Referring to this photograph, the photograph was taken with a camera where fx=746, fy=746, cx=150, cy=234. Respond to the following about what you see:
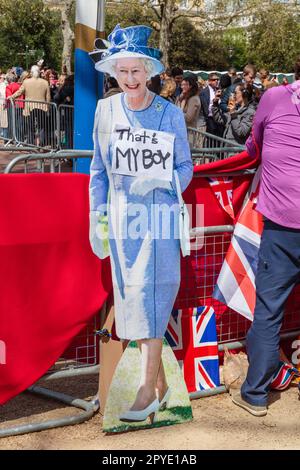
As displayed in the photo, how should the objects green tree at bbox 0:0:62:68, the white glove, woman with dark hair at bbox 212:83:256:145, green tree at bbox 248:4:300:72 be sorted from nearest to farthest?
the white glove → woman with dark hair at bbox 212:83:256:145 → green tree at bbox 248:4:300:72 → green tree at bbox 0:0:62:68

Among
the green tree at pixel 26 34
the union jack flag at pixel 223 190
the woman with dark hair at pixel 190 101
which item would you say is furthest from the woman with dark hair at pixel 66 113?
the green tree at pixel 26 34

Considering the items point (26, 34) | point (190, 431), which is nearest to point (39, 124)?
point (190, 431)

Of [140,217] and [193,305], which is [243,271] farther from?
[140,217]

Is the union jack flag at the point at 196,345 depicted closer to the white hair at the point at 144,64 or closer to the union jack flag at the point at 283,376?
the union jack flag at the point at 283,376

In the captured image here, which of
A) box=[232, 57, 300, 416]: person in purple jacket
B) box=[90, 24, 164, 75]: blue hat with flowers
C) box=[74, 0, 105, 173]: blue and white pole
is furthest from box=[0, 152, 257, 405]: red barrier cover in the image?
box=[74, 0, 105, 173]: blue and white pole

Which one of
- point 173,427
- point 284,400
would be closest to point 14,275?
point 173,427

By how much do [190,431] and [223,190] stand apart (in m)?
1.57

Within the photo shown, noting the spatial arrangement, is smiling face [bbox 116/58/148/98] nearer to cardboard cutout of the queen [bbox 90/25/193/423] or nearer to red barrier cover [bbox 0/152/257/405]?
cardboard cutout of the queen [bbox 90/25/193/423]

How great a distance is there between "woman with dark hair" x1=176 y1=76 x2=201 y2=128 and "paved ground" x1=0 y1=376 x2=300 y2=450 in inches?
296

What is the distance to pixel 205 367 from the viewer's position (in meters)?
4.80

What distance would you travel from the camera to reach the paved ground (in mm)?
4000

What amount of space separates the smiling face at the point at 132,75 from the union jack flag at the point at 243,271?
4.12ft

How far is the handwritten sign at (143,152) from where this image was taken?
157 inches

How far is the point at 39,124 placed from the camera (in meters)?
16.0
